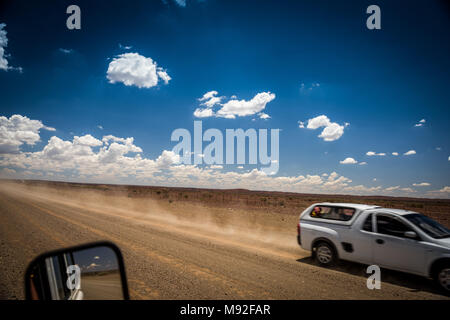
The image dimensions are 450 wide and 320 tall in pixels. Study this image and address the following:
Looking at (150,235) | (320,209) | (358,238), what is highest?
(320,209)

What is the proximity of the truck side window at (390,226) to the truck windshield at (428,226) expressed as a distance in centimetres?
24

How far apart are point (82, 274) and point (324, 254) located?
6.26 m

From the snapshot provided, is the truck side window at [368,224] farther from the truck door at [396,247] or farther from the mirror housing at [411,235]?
the mirror housing at [411,235]

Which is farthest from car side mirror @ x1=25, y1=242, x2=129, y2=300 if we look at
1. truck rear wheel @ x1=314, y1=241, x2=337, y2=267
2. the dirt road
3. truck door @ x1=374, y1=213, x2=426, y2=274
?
truck door @ x1=374, y1=213, x2=426, y2=274

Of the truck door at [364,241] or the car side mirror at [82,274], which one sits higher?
the car side mirror at [82,274]

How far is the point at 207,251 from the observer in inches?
320

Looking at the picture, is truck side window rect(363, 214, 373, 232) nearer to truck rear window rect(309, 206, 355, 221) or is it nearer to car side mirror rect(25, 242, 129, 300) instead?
truck rear window rect(309, 206, 355, 221)

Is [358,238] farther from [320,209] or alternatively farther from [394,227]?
[320,209]

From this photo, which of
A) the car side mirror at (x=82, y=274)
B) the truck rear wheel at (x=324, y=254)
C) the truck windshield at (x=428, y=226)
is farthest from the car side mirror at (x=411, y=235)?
the car side mirror at (x=82, y=274)

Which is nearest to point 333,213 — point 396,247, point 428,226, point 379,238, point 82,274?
point 379,238

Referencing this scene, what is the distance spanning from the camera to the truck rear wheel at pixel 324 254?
6.64 m

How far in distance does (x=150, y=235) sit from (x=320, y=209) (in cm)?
711

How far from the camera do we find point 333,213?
7.13 meters
